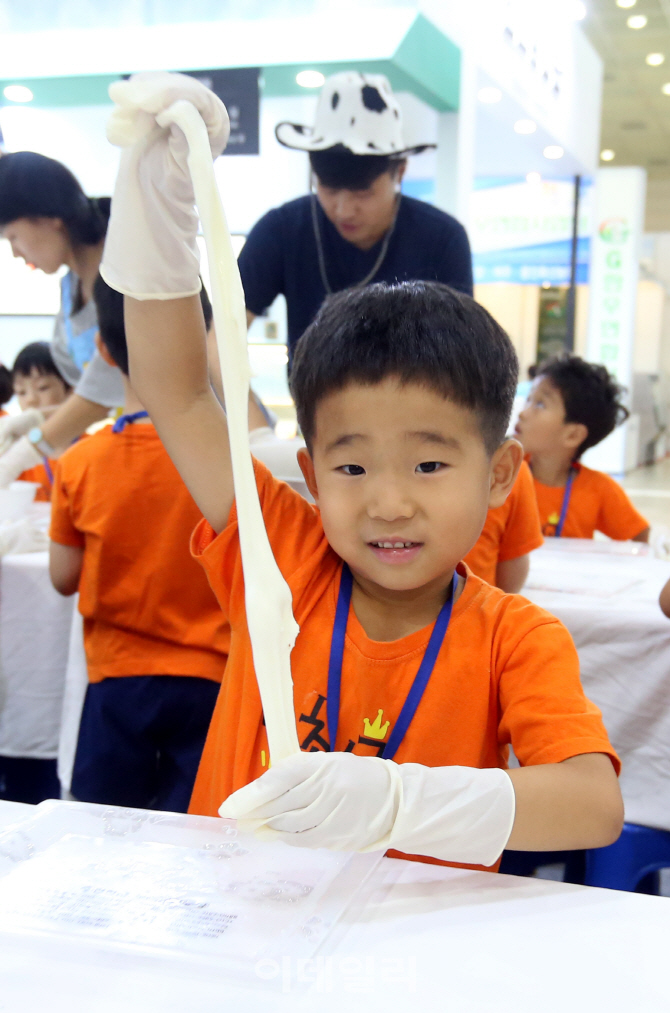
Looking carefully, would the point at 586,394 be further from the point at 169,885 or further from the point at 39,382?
the point at 169,885

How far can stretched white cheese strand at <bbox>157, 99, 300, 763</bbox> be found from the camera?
549 mm

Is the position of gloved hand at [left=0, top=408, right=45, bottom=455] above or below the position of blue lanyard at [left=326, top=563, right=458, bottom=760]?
above

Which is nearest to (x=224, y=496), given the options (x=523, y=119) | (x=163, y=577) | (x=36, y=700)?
(x=163, y=577)

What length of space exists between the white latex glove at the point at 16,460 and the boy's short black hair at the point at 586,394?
1.49 meters

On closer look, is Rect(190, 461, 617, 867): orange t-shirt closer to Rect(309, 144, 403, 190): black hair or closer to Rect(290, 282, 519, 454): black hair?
Rect(290, 282, 519, 454): black hair

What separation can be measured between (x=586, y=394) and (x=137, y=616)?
1719 mm

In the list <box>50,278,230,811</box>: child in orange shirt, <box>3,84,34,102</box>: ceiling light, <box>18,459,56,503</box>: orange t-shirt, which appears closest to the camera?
<box>50,278,230,811</box>: child in orange shirt

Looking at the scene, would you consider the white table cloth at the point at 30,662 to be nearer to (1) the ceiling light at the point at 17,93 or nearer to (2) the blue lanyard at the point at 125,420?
(2) the blue lanyard at the point at 125,420

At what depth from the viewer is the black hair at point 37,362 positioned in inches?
115

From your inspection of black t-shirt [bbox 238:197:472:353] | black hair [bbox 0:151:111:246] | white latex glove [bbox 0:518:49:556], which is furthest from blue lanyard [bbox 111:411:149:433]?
black hair [bbox 0:151:111:246]

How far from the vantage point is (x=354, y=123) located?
1906 millimetres

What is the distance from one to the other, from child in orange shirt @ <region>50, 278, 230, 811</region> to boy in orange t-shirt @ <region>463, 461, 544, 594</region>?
482mm

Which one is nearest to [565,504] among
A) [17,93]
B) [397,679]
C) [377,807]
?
[397,679]

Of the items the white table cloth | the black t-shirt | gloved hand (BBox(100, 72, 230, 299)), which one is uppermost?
the black t-shirt
